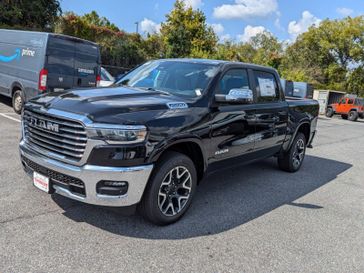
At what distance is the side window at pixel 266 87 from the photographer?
216 inches

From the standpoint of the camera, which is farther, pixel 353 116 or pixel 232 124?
pixel 353 116

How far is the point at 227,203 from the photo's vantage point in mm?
4871

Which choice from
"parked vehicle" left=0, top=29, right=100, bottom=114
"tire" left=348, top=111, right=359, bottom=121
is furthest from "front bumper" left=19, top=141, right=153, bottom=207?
"tire" left=348, top=111, right=359, bottom=121

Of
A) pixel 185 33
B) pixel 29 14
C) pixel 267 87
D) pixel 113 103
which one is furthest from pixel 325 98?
pixel 113 103

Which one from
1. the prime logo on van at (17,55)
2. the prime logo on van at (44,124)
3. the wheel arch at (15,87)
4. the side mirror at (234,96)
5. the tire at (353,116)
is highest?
the prime logo on van at (17,55)

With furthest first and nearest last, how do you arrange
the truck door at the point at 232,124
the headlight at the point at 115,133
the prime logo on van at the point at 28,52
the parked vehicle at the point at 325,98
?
the parked vehicle at the point at 325,98 < the prime logo on van at the point at 28,52 < the truck door at the point at 232,124 < the headlight at the point at 115,133

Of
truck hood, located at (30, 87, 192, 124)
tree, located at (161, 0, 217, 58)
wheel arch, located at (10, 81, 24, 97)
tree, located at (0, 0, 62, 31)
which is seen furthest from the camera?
tree, located at (161, 0, 217, 58)

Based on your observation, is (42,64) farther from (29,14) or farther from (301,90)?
(301,90)

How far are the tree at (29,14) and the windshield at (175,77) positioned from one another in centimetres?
1529

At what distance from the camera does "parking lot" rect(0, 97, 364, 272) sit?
10.5 feet

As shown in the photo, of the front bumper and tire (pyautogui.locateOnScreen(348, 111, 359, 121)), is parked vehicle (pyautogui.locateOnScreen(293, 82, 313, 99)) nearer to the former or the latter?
tire (pyautogui.locateOnScreen(348, 111, 359, 121))

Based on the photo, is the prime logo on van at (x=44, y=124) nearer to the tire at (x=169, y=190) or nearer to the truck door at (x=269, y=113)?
the tire at (x=169, y=190)

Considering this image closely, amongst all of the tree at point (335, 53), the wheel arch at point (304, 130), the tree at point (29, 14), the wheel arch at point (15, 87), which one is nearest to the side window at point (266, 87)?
the wheel arch at point (304, 130)

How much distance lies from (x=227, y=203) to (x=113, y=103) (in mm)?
2149
